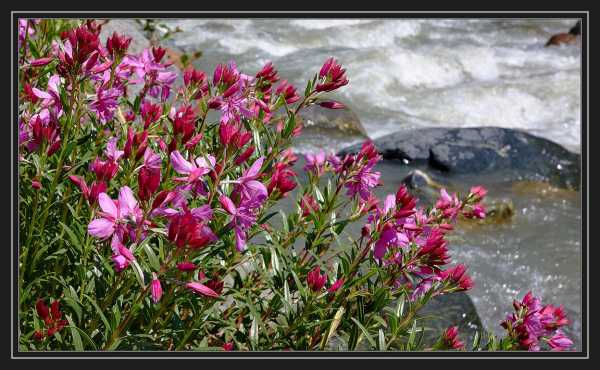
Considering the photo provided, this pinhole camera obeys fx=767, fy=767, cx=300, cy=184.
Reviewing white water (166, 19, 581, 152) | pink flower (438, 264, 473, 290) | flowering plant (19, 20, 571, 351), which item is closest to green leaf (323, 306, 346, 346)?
flowering plant (19, 20, 571, 351)

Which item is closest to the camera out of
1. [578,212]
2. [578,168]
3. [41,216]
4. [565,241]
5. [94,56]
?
[94,56]

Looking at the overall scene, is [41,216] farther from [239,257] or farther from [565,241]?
[565,241]

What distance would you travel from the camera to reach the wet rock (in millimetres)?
6559

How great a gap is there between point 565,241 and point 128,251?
15.0 feet

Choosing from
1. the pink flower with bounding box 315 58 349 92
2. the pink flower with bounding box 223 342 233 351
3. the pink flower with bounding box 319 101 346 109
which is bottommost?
the pink flower with bounding box 223 342 233 351

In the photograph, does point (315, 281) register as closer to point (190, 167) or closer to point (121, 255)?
point (190, 167)

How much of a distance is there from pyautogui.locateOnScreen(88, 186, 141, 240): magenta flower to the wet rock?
4.90 meters

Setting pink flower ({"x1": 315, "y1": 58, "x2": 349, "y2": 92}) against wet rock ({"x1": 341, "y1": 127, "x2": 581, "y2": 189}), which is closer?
pink flower ({"x1": 315, "y1": 58, "x2": 349, "y2": 92})

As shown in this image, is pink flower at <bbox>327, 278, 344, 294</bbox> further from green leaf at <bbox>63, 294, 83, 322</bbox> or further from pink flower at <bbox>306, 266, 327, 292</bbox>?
green leaf at <bbox>63, 294, 83, 322</bbox>

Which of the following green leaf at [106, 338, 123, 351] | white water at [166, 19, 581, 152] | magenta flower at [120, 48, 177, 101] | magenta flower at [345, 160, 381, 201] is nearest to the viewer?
green leaf at [106, 338, 123, 351]

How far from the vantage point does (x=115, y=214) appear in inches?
56.8

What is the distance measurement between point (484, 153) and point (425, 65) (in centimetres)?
345

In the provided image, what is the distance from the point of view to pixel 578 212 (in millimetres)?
5938
